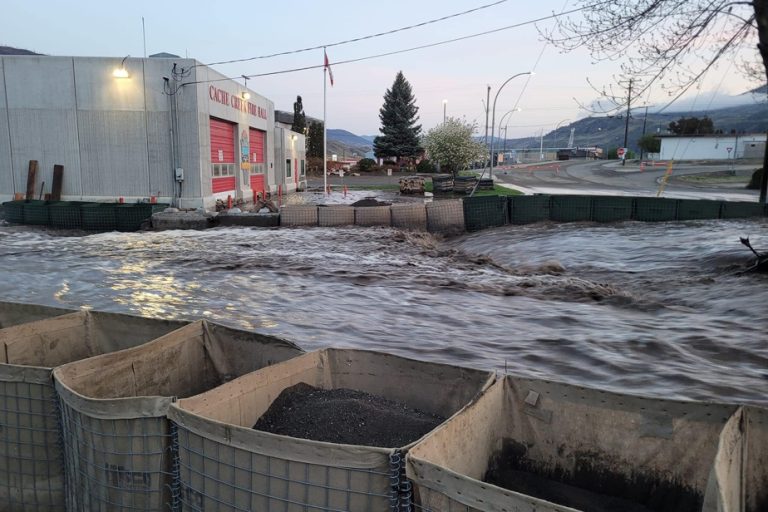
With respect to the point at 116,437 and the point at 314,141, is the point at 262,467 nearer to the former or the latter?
the point at 116,437

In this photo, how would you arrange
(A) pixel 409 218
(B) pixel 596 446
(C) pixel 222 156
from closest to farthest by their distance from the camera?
(B) pixel 596 446, (A) pixel 409 218, (C) pixel 222 156

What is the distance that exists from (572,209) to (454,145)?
3525 cm

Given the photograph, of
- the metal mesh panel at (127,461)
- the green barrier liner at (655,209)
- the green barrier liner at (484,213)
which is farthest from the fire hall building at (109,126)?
the metal mesh panel at (127,461)

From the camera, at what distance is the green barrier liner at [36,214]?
2123 centimetres

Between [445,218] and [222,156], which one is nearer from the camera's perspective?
[445,218]

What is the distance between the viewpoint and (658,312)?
9945 mm

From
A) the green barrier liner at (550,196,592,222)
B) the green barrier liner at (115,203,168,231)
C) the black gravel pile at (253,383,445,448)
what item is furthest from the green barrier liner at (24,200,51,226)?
the black gravel pile at (253,383,445,448)

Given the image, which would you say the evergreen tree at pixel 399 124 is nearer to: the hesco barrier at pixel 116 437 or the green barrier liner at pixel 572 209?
the green barrier liner at pixel 572 209

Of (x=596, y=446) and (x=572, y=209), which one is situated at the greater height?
(x=572, y=209)

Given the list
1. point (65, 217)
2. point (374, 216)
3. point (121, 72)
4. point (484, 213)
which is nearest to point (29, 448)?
point (374, 216)

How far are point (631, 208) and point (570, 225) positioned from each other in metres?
2.44

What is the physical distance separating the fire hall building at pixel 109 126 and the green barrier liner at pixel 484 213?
12701 millimetres

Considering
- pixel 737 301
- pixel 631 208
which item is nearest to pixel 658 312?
pixel 737 301

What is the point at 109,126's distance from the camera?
2620 centimetres
